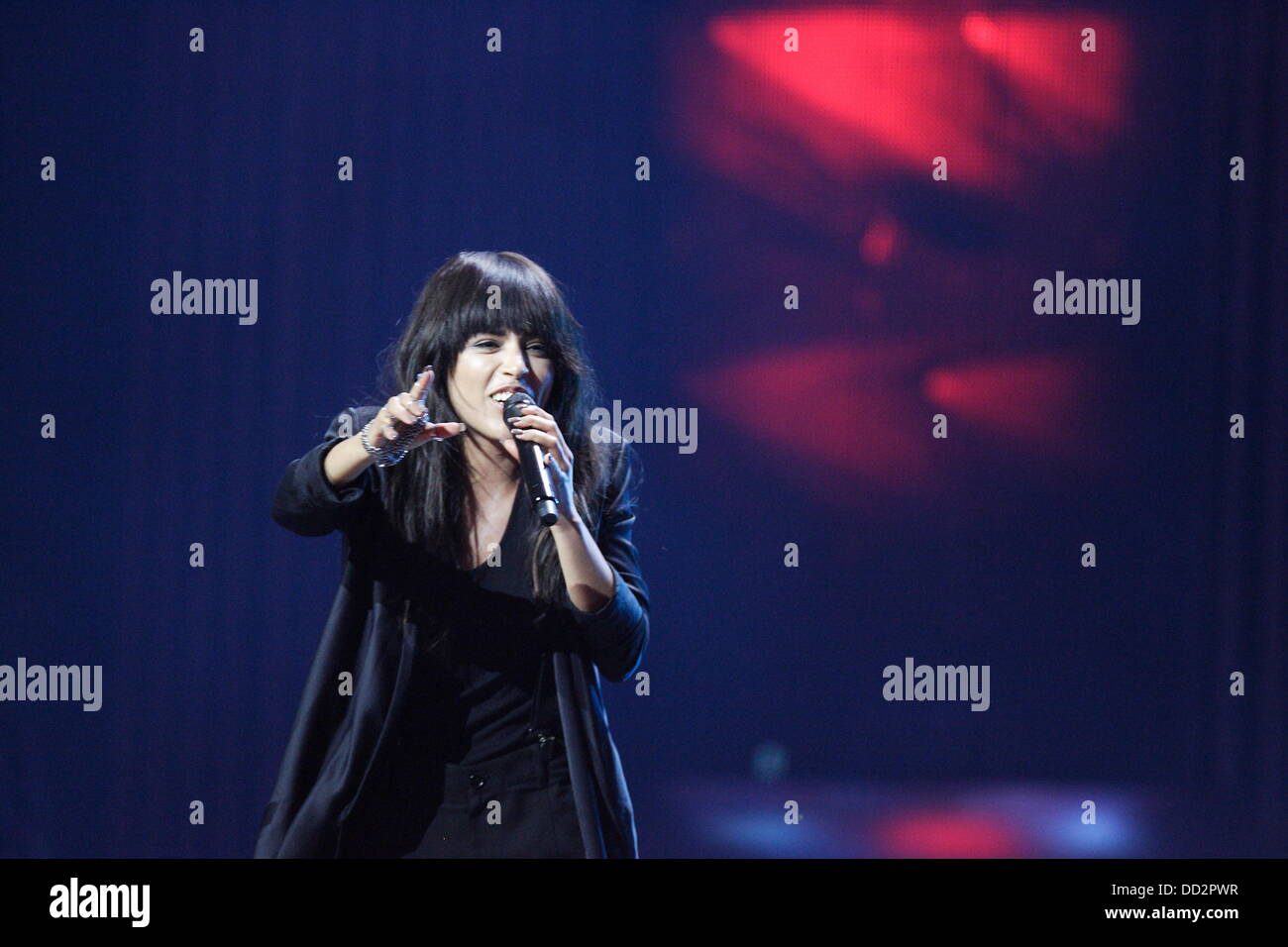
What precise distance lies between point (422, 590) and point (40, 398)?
1.38 metres

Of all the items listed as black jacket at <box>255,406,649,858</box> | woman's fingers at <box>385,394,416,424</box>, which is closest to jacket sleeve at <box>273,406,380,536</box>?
black jacket at <box>255,406,649,858</box>

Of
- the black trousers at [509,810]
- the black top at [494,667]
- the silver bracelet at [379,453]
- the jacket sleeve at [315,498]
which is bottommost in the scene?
the black trousers at [509,810]

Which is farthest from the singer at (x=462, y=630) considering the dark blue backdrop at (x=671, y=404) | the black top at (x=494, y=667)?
the dark blue backdrop at (x=671, y=404)

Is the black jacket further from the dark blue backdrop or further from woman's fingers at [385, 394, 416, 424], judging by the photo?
the dark blue backdrop

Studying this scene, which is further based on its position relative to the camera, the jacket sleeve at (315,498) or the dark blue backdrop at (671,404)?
the dark blue backdrop at (671,404)

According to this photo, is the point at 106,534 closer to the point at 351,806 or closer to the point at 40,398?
the point at 40,398

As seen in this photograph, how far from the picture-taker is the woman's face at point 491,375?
2.01 meters

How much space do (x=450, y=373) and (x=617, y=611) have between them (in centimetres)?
51

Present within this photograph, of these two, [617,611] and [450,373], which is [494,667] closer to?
[617,611]

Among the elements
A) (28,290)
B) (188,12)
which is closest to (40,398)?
(28,290)

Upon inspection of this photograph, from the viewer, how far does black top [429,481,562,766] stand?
1842 millimetres

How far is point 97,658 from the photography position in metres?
2.75

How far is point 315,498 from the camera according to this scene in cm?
187

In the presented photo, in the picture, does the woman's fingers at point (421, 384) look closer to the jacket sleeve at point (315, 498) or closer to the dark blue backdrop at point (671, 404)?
the jacket sleeve at point (315, 498)
